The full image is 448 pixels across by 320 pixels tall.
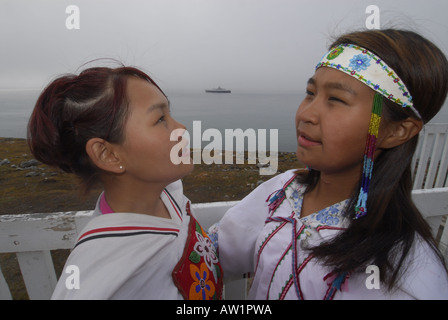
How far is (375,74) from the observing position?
1.11m

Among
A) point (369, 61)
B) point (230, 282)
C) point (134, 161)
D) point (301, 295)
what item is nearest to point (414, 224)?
point (301, 295)

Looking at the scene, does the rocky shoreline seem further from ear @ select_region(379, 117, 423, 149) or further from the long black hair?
ear @ select_region(379, 117, 423, 149)

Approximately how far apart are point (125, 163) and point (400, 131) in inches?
56.1

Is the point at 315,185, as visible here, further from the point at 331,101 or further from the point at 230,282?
the point at 230,282

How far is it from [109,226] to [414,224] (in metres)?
1.44

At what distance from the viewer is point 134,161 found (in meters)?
1.22

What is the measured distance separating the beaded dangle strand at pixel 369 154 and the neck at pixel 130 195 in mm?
1047

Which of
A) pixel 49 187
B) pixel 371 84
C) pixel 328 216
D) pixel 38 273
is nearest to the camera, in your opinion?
pixel 371 84

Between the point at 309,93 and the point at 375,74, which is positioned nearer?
the point at 375,74

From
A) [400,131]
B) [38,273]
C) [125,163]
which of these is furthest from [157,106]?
[38,273]

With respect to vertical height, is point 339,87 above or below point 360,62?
below

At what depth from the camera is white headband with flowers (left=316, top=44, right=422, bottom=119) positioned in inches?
43.8

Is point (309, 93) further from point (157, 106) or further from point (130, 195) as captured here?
point (130, 195)
